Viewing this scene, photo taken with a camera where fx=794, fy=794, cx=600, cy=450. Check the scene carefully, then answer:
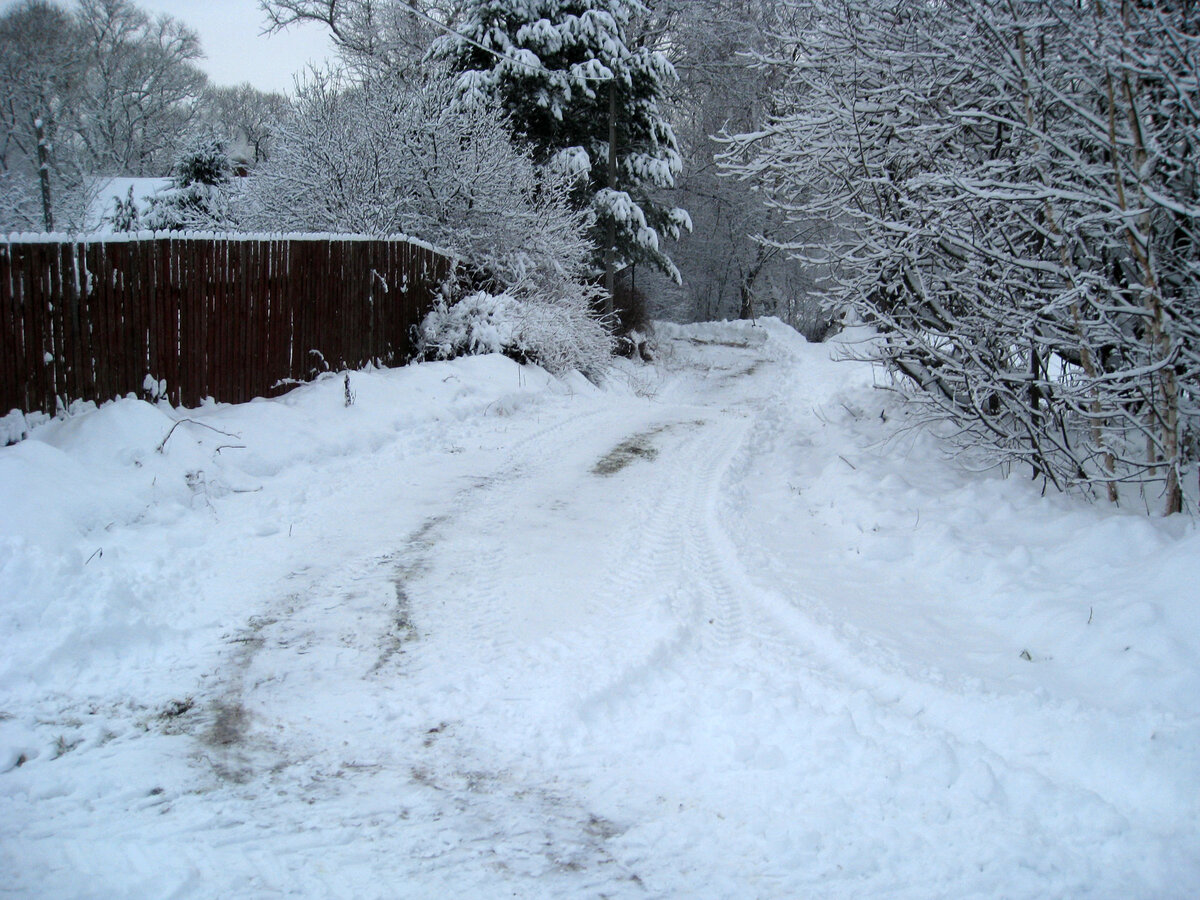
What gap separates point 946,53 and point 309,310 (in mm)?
8200

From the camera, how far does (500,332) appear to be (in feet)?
46.5

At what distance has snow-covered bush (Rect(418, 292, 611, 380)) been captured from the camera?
14125 mm

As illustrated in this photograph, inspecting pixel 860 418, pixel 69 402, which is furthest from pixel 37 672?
pixel 860 418

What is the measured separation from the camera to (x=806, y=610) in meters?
5.24

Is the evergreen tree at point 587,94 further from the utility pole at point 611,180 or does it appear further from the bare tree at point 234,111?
the bare tree at point 234,111

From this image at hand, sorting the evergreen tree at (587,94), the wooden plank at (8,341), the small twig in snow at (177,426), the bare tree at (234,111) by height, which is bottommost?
the small twig in snow at (177,426)

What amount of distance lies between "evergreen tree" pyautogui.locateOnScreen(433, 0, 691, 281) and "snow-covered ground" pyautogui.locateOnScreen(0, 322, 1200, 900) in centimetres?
1423

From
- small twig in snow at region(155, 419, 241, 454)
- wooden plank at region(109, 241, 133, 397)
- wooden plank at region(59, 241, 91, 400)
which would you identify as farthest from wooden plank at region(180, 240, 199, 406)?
wooden plank at region(59, 241, 91, 400)

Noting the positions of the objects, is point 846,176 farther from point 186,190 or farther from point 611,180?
point 186,190

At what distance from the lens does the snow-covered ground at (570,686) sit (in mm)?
2965

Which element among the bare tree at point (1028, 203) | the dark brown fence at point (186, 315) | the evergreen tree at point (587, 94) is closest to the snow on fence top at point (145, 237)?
the dark brown fence at point (186, 315)

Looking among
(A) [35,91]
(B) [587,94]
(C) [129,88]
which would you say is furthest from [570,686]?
(C) [129,88]

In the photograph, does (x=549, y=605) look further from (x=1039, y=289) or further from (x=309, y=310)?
(x=309, y=310)

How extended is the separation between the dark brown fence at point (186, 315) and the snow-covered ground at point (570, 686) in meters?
0.66
